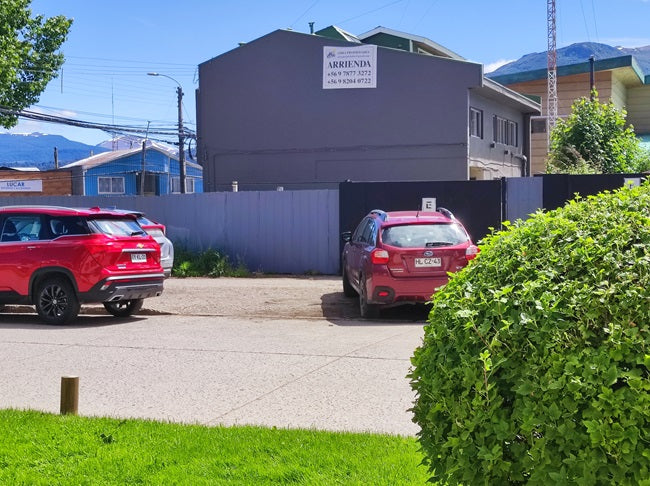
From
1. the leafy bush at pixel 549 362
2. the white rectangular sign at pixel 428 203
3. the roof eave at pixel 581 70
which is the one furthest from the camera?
the roof eave at pixel 581 70

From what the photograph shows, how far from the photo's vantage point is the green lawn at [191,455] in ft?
15.9

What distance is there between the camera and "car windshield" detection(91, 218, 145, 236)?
1259 cm

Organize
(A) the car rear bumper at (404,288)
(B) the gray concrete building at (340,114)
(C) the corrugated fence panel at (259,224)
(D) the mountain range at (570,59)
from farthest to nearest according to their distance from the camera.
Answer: (D) the mountain range at (570,59) → (B) the gray concrete building at (340,114) → (C) the corrugated fence panel at (259,224) → (A) the car rear bumper at (404,288)

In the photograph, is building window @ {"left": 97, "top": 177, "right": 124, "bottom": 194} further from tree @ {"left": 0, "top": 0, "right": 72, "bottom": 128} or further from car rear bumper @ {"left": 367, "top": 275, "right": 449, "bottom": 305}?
car rear bumper @ {"left": 367, "top": 275, "right": 449, "bottom": 305}

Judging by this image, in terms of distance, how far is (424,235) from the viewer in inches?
497

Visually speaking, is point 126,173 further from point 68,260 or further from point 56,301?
point 68,260

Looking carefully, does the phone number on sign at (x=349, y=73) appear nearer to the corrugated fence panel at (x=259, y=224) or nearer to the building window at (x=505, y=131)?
the building window at (x=505, y=131)

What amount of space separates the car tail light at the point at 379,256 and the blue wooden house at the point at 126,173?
4380 cm

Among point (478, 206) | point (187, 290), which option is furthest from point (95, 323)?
point (478, 206)

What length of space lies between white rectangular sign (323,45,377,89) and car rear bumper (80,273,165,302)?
18.3 metres

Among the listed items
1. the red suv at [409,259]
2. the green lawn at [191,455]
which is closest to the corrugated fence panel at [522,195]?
the red suv at [409,259]

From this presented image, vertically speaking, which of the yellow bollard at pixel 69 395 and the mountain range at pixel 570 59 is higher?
the mountain range at pixel 570 59

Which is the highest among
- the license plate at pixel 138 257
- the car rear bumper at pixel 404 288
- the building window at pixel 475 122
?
the building window at pixel 475 122

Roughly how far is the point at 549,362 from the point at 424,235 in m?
9.64
